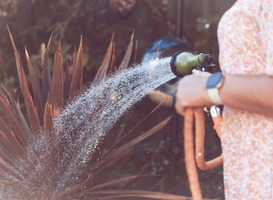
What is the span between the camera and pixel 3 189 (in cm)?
353

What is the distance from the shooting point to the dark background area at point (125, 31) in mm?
5527

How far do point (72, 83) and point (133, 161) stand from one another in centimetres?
230

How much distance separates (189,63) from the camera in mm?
2301

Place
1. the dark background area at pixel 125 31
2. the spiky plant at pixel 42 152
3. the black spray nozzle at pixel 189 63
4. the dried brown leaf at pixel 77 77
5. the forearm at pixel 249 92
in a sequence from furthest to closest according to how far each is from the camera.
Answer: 1. the dark background area at pixel 125 31
2. the dried brown leaf at pixel 77 77
3. the spiky plant at pixel 42 152
4. the black spray nozzle at pixel 189 63
5. the forearm at pixel 249 92

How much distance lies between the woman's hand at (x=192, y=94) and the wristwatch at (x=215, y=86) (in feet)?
0.04

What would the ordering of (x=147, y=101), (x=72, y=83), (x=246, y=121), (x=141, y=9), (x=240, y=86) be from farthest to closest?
(x=141, y=9), (x=147, y=101), (x=72, y=83), (x=246, y=121), (x=240, y=86)

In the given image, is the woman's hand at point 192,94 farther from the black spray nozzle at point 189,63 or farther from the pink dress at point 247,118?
the black spray nozzle at point 189,63

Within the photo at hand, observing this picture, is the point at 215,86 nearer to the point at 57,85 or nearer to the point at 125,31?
the point at 57,85

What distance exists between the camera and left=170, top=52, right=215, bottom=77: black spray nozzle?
89.3 inches

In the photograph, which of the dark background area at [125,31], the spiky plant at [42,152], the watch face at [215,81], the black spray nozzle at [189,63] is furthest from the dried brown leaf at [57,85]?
the watch face at [215,81]

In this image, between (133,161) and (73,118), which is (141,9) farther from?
(73,118)

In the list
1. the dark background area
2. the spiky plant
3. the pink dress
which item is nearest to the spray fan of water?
the spiky plant

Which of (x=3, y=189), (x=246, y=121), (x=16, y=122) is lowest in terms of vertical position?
(x=3, y=189)

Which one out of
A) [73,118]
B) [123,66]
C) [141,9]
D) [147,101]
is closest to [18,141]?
[73,118]
